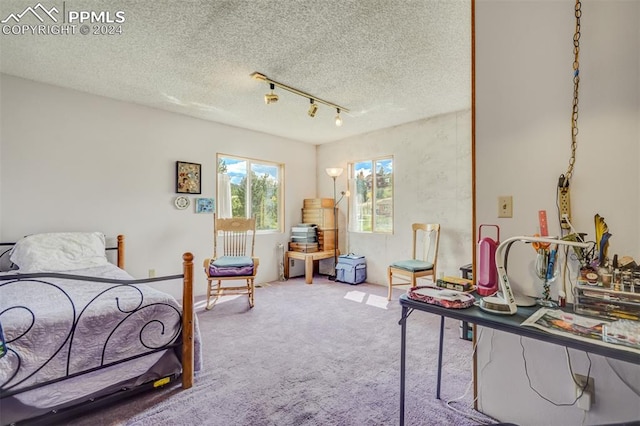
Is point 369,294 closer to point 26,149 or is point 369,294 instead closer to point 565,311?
point 565,311

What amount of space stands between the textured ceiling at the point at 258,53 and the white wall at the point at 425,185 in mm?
464

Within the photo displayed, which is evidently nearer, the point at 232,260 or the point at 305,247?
the point at 232,260

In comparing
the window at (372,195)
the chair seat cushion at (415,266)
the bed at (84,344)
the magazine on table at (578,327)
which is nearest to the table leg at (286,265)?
the window at (372,195)

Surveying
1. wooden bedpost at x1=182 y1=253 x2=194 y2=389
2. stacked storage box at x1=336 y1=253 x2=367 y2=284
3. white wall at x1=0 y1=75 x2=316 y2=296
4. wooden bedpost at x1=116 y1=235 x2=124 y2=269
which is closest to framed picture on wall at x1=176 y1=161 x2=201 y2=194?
white wall at x1=0 y1=75 x2=316 y2=296

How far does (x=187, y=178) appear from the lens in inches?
154

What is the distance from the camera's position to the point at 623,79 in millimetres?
1256

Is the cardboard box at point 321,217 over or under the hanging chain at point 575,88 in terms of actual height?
under

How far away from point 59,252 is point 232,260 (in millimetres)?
1642

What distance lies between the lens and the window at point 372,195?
4656 millimetres

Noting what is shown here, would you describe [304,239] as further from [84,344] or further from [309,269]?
[84,344]

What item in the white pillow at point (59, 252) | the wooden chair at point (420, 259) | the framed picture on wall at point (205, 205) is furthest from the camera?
the framed picture on wall at point (205, 205)

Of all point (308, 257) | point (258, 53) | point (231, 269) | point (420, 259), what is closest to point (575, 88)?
point (258, 53)

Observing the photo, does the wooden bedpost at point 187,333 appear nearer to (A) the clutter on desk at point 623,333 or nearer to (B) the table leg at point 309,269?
(A) the clutter on desk at point 623,333

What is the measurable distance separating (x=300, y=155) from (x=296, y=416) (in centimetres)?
433
